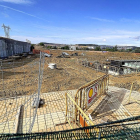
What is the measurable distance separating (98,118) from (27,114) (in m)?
3.13

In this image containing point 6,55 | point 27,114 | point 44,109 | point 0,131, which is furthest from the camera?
point 6,55

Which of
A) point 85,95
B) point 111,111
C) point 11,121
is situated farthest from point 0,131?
point 111,111

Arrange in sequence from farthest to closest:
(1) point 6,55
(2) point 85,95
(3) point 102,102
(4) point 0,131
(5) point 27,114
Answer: (1) point 6,55 → (3) point 102,102 → (5) point 27,114 → (2) point 85,95 → (4) point 0,131

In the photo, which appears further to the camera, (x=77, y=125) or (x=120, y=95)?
(x=120, y=95)

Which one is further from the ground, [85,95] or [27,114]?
[85,95]

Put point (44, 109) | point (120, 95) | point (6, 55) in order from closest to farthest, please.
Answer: point (44, 109)
point (120, 95)
point (6, 55)

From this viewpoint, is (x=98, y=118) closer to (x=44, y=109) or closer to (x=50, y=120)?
(x=50, y=120)

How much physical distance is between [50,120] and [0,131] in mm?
1830

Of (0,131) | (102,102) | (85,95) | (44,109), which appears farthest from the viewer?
(102,102)

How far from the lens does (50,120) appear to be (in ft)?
15.4

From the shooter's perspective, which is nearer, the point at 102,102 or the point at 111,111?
the point at 111,111

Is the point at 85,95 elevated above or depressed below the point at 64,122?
above

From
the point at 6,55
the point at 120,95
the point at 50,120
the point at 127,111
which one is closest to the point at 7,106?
the point at 50,120

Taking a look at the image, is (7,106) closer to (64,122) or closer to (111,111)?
(64,122)
